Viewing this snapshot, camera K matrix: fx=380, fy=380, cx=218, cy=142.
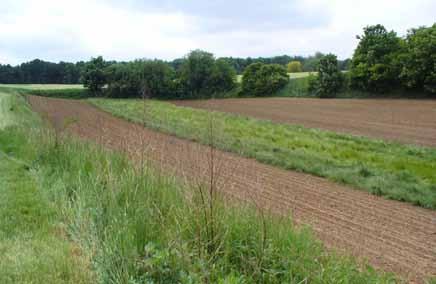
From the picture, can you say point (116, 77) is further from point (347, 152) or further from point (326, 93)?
point (347, 152)

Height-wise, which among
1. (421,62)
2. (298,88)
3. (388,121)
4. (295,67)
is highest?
(295,67)

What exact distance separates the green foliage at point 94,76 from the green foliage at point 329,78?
1217 inches

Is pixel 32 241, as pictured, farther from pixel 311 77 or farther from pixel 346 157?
pixel 311 77

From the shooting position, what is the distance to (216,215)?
405 cm

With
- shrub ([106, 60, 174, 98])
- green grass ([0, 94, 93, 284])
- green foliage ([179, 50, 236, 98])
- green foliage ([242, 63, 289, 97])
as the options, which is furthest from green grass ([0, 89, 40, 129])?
green foliage ([242, 63, 289, 97])

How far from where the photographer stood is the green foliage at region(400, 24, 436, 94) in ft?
114

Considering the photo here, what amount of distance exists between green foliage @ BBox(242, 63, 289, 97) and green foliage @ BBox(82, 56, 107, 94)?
21.4 m

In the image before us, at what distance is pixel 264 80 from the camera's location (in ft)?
180

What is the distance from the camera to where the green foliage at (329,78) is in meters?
46.3

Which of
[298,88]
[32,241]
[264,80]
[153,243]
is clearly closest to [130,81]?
[264,80]

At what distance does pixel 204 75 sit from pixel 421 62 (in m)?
27.9

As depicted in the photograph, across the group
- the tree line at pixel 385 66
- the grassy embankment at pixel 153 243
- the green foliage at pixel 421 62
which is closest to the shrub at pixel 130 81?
the tree line at pixel 385 66

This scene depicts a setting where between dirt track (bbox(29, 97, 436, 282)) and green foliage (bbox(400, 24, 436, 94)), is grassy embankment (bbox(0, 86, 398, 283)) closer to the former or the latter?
dirt track (bbox(29, 97, 436, 282))

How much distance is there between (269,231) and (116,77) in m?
52.1
